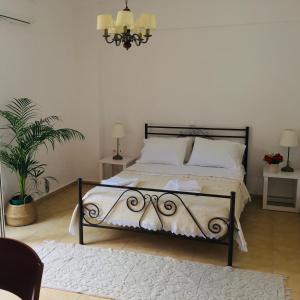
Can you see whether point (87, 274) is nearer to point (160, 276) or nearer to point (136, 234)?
point (160, 276)

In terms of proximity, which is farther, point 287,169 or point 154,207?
point 287,169

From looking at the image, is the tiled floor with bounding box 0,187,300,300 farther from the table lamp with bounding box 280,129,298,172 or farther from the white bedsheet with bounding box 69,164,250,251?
the table lamp with bounding box 280,129,298,172

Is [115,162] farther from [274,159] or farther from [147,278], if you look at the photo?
[147,278]

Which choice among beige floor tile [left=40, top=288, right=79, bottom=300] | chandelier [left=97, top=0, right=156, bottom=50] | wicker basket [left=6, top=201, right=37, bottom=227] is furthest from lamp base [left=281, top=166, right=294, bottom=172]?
wicker basket [left=6, top=201, right=37, bottom=227]

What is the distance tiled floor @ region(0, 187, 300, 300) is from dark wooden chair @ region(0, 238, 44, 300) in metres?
1.25

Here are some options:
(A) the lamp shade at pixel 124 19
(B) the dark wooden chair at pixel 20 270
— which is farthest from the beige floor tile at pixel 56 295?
(A) the lamp shade at pixel 124 19

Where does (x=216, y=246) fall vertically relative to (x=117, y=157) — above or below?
below

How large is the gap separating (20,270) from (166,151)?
128 inches

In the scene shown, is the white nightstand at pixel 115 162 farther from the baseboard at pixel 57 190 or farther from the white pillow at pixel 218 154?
the white pillow at pixel 218 154

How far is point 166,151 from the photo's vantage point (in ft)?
14.6

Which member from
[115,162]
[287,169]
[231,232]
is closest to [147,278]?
[231,232]

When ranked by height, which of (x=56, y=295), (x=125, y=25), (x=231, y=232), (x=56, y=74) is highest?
(x=125, y=25)

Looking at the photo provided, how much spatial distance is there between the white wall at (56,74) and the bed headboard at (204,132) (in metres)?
0.93

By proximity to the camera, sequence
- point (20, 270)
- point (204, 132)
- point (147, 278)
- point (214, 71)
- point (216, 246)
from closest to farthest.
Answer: point (20, 270)
point (147, 278)
point (216, 246)
point (214, 71)
point (204, 132)
